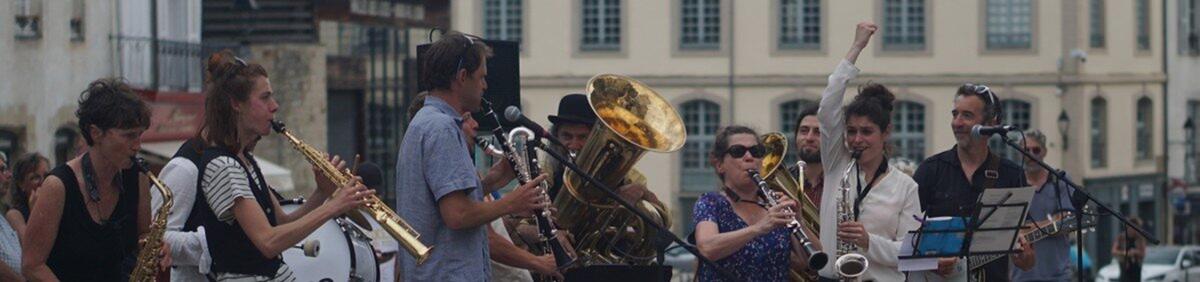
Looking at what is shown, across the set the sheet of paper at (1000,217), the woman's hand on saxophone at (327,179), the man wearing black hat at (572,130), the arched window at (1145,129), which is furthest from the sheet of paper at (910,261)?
the arched window at (1145,129)

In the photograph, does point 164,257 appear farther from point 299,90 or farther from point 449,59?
point 299,90

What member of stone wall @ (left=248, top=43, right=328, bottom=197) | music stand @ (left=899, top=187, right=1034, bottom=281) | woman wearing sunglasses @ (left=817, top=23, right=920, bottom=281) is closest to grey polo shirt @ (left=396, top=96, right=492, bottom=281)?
woman wearing sunglasses @ (left=817, top=23, right=920, bottom=281)

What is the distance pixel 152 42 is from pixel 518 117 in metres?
16.7

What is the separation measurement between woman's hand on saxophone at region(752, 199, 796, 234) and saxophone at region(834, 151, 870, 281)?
50cm

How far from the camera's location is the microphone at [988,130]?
35.7 feet

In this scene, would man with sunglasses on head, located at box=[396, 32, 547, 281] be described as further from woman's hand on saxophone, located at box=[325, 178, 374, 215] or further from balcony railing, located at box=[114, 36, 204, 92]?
balcony railing, located at box=[114, 36, 204, 92]

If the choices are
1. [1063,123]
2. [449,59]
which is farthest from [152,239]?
[1063,123]

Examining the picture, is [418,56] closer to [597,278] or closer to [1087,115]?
[597,278]

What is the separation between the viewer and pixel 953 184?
11555 mm

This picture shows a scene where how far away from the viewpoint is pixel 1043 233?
12.0 metres

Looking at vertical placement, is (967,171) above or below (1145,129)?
above

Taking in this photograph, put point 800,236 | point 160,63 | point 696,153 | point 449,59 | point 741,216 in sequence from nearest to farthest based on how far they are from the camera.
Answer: point 449,59 → point 800,236 → point 741,216 → point 160,63 → point 696,153

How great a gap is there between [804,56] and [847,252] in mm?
38534

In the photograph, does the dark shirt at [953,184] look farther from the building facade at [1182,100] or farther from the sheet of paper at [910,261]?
the building facade at [1182,100]
